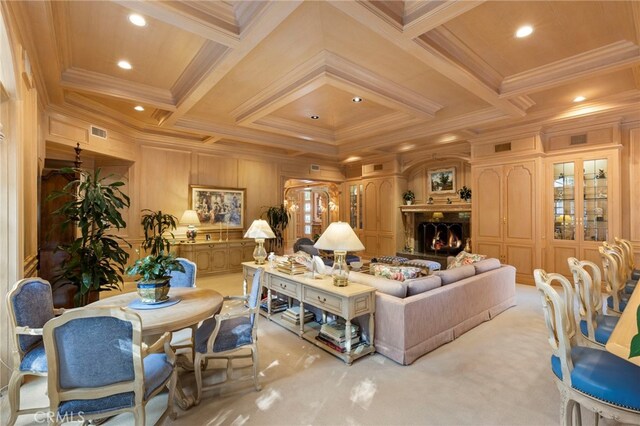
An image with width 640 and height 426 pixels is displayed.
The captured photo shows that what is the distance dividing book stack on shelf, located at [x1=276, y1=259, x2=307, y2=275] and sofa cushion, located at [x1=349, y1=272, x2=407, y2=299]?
0.62 m

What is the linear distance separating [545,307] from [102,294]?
20.5ft

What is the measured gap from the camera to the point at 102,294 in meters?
5.23

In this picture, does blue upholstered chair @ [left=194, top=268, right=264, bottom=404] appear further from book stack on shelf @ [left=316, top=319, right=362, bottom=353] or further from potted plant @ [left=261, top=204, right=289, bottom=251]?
potted plant @ [left=261, top=204, right=289, bottom=251]

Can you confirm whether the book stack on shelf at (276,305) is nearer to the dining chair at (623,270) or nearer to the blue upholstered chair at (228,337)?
the blue upholstered chair at (228,337)

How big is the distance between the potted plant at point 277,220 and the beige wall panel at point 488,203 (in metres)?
4.51

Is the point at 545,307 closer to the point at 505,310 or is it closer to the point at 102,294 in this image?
the point at 505,310

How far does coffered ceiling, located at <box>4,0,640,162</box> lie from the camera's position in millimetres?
2623

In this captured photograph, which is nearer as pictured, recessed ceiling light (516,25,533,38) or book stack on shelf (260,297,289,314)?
recessed ceiling light (516,25,533,38)

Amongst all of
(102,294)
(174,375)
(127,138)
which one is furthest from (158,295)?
(127,138)

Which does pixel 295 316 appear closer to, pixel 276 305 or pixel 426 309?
pixel 276 305

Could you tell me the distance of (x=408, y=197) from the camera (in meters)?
8.19

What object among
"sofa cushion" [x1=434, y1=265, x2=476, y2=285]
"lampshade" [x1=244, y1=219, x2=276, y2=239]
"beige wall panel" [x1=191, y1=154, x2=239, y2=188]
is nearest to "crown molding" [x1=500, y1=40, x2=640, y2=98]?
"sofa cushion" [x1=434, y1=265, x2=476, y2=285]

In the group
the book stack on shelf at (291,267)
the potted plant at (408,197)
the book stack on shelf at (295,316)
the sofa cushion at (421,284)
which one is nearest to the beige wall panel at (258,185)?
the potted plant at (408,197)

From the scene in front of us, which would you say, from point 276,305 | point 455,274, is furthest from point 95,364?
point 455,274
